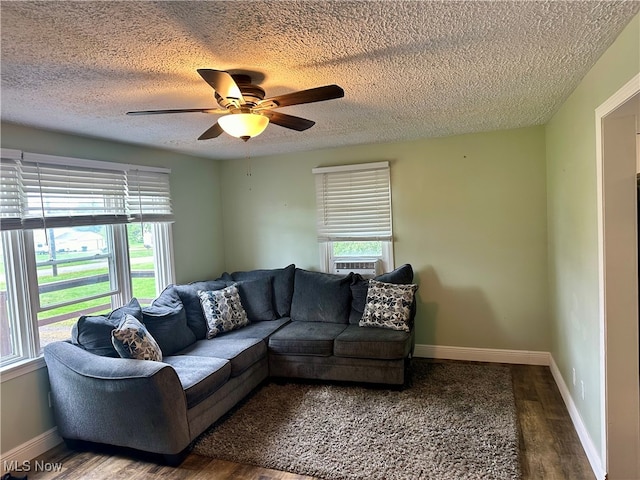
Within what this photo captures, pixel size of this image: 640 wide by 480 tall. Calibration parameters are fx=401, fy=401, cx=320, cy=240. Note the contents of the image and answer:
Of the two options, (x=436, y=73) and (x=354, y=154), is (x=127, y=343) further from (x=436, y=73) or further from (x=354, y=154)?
(x=354, y=154)

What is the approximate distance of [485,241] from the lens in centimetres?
414

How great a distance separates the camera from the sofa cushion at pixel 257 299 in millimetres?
4359

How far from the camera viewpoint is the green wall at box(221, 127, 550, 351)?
3.99m

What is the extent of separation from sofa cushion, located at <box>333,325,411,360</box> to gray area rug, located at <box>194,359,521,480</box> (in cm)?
34

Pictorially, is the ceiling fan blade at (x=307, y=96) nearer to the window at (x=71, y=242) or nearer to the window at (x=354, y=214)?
the window at (x=71, y=242)

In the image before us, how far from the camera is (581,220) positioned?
2.63 m

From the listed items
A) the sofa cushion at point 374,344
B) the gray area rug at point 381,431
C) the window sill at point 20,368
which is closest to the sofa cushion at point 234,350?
the gray area rug at point 381,431

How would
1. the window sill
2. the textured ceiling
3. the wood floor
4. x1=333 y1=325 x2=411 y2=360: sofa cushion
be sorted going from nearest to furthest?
1. the textured ceiling
2. the wood floor
3. the window sill
4. x1=333 y1=325 x2=411 y2=360: sofa cushion

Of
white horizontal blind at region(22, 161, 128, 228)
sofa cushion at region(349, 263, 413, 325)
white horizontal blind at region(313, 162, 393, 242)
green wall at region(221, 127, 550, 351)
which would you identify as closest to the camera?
white horizontal blind at region(22, 161, 128, 228)

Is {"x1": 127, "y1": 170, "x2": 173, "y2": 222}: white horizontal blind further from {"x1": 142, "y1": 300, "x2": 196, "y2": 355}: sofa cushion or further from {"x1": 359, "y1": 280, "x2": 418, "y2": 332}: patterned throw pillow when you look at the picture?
{"x1": 359, "y1": 280, "x2": 418, "y2": 332}: patterned throw pillow

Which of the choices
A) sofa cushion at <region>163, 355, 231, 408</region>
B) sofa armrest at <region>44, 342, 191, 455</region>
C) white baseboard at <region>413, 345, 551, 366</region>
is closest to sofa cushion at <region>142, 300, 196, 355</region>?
sofa cushion at <region>163, 355, 231, 408</region>

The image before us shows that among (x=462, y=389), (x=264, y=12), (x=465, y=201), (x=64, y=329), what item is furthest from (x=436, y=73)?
(x=64, y=329)

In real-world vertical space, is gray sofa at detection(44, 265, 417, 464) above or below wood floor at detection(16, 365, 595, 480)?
above

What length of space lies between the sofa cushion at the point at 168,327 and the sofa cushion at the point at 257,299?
75cm
